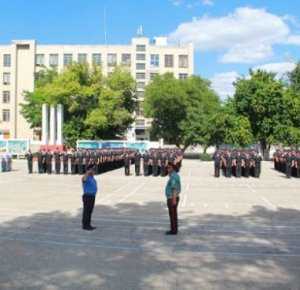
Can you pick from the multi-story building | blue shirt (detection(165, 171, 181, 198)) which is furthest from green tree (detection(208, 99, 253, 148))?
blue shirt (detection(165, 171, 181, 198))

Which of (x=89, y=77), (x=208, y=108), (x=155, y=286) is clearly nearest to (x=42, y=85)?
(x=89, y=77)

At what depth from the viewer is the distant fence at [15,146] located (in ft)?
184

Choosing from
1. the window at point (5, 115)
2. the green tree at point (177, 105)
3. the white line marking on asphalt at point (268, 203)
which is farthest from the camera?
the window at point (5, 115)

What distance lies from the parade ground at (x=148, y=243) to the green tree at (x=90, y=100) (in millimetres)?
42716

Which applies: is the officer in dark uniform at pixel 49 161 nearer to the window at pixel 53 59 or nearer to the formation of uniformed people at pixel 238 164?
the formation of uniformed people at pixel 238 164

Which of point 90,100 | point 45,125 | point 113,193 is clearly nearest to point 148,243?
point 113,193

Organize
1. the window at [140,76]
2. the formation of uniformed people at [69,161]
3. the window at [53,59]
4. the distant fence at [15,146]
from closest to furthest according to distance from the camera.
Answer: the formation of uniformed people at [69,161] → the distant fence at [15,146] → the window at [140,76] → the window at [53,59]

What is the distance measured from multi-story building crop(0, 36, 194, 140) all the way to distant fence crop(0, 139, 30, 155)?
1662 inches

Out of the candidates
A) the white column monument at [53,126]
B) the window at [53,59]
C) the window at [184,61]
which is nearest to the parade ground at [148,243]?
the white column monument at [53,126]

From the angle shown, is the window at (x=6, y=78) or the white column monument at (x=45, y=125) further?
the window at (x=6, y=78)

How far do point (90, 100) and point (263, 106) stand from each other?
2017cm

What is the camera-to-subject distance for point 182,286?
755 centimetres

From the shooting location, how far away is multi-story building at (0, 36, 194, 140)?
9806 cm

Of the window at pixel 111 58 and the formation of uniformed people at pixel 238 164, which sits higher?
the window at pixel 111 58
